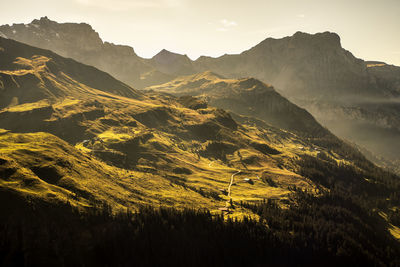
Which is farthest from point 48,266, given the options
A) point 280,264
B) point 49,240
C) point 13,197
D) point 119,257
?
point 280,264

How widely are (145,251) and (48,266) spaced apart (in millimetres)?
48454

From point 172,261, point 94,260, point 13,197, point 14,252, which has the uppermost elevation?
point 13,197

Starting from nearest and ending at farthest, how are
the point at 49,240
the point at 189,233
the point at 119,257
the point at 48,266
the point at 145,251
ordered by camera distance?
the point at 48,266 < the point at 49,240 < the point at 119,257 < the point at 145,251 < the point at 189,233

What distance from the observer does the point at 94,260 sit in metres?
144

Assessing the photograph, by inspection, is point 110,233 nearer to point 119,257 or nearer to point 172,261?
point 119,257

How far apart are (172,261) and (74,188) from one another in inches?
3043

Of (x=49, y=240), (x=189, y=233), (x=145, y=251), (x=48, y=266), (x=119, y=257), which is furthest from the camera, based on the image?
(x=189, y=233)

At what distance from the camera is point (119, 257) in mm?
151500

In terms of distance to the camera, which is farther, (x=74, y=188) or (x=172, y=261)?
(x=74, y=188)

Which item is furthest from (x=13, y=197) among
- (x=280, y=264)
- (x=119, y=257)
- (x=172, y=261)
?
(x=280, y=264)

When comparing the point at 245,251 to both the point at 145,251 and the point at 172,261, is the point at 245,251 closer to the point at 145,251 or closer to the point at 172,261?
the point at 172,261

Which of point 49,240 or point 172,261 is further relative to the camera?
point 172,261

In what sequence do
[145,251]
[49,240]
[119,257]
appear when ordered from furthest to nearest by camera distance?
[145,251]
[119,257]
[49,240]

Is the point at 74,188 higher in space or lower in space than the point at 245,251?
higher
